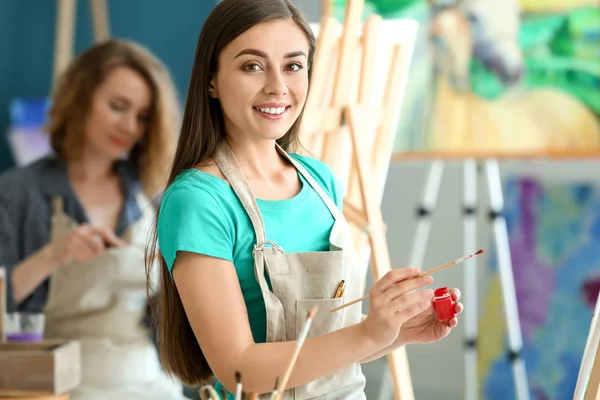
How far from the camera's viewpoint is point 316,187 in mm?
1512

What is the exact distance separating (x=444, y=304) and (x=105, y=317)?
1552 millimetres

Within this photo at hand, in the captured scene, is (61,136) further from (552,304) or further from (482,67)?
(552,304)

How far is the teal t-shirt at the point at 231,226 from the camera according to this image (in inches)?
49.8

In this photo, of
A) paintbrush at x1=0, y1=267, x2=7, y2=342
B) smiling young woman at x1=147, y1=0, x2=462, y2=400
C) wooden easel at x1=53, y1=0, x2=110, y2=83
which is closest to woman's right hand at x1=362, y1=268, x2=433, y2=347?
smiling young woman at x1=147, y1=0, x2=462, y2=400

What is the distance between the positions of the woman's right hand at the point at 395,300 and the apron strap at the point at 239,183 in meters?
0.22

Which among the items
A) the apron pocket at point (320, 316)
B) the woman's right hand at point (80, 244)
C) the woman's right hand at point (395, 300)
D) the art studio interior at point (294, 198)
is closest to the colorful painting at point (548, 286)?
the art studio interior at point (294, 198)

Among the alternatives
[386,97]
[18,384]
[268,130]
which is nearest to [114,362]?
[18,384]

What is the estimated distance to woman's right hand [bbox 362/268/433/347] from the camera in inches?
46.3

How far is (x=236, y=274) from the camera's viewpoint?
1293 mm

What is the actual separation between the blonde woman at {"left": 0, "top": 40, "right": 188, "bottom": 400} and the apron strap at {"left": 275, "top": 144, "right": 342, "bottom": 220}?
3.71 feet

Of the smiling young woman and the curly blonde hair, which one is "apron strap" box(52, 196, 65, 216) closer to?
the curly blonde hair

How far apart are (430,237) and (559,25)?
4.19 ft

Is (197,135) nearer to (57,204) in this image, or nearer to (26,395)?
(26,395)

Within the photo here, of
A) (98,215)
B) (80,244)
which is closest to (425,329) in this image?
(80,244)
